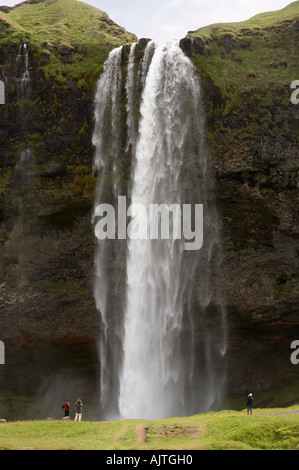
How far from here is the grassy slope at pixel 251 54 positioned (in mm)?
33719

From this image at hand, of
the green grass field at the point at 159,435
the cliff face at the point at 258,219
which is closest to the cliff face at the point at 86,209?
the cliff face at the point at 258,219

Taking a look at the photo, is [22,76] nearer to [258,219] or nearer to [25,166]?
[25,166]

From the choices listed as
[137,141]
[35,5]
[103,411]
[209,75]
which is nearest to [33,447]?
[103,411]

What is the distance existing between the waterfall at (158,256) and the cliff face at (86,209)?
3.16 ft

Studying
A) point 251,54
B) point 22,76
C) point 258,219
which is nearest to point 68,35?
point 22,76

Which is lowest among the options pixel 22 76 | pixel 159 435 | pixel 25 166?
pixel 159 435

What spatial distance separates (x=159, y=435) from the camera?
1622cm

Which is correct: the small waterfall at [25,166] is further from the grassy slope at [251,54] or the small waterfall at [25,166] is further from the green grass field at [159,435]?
the green grass field at [159,435]

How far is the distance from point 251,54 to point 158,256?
63.0ft

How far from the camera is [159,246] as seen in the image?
3184 centimetres

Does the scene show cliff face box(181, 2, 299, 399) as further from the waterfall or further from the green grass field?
the green grass field

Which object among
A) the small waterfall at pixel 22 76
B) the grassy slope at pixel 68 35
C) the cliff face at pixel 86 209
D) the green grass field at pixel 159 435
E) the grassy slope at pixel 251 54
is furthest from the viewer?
the grassy slope at pixel 68 35

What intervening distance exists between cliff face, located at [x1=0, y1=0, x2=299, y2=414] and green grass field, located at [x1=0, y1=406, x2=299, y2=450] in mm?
13766

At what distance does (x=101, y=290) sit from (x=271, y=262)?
12.9 metres
